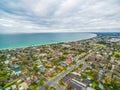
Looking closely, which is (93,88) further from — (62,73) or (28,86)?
(28,86)

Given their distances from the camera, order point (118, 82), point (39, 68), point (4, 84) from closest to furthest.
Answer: point (4, 84) < point (118, 82) < point (39, 68)

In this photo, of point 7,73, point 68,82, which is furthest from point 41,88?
point 7,73

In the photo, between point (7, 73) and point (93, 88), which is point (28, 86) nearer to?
point (7, 73)

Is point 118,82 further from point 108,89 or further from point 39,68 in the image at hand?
point 39,68

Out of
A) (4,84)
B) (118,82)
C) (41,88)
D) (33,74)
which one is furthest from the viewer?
(33,74)

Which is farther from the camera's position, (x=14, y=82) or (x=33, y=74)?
(x=33, y=74)

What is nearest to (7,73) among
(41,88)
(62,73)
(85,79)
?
(41,88)

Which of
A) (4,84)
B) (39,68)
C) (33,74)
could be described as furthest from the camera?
(39,68)

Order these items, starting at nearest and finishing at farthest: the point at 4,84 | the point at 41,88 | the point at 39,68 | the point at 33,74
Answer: the point at 41,88 < the point at 4,84 < the point at 33,74 < the point at 39,68

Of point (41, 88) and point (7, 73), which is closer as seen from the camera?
point (41, 88)
